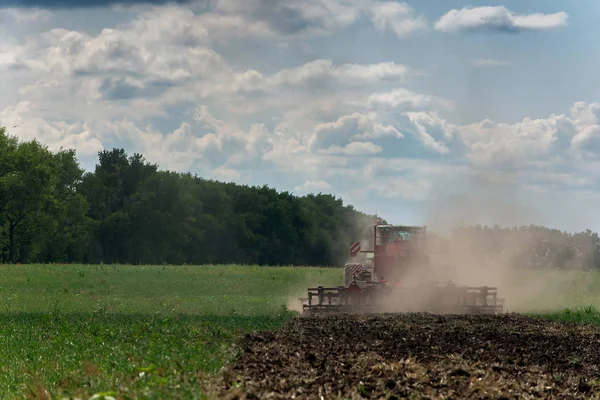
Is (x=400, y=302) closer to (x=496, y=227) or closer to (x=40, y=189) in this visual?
(x=496, y=227)

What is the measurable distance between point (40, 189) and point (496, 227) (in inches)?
2480

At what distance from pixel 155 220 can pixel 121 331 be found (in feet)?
329

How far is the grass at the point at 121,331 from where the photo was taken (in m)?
15.4

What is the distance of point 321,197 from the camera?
167500 millimetres

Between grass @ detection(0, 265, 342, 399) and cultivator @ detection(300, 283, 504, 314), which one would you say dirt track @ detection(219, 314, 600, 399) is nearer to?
grass @ detection(0, 265, 342, 399)

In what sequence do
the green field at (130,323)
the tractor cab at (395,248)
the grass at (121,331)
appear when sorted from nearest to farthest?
the grass at (121,331)
the green field at (130,323)
the tractor cab at (395,248)

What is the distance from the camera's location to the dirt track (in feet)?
49.6

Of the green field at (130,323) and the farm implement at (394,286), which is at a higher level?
the farm implement at (394,286)

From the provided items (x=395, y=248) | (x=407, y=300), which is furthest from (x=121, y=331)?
(x=395, y=248)

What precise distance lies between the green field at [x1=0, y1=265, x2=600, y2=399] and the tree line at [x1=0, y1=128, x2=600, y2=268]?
67.3 ft

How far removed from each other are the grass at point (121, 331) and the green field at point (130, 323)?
29mm

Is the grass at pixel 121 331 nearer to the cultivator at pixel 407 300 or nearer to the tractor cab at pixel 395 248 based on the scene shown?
the cultivator at pixel 407 300

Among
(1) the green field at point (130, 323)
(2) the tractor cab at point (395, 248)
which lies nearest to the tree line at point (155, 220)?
(1) the green field at point (130, 323)

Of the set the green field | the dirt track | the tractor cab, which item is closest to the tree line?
the green field
